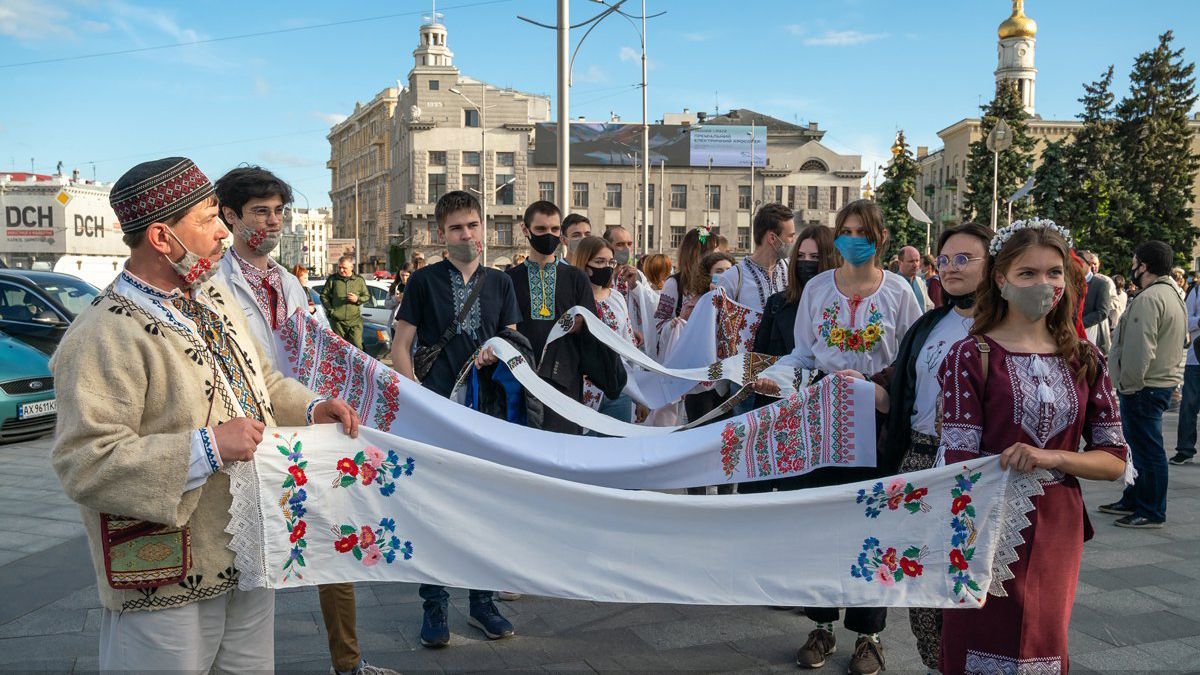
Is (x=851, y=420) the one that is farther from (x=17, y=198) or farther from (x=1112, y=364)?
(x=17, y=198)

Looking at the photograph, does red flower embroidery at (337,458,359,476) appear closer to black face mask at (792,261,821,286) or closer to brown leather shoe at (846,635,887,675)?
brown leather shoe at (846,635,887,675)

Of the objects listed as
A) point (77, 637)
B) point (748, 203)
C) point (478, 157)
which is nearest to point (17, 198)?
point (77, 637)

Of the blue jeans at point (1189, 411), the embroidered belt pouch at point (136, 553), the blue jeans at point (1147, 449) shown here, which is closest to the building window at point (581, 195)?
the blue jeans at point (1189, 411)

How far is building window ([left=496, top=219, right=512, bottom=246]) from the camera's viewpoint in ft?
274

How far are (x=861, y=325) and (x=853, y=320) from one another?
0.17 feet

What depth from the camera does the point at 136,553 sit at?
2605 mm

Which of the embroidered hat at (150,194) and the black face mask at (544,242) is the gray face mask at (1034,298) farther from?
the black face mask at (544,242)

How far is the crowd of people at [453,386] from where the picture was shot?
258 centimetres

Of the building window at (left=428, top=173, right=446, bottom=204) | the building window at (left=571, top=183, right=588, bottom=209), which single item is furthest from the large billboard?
the building window at (left=428, top=173, right=446, bottom=204)

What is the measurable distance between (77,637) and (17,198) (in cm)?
3748

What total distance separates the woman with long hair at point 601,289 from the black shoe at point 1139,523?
3983 millimetres

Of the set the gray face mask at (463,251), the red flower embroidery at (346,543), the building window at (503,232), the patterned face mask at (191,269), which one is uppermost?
the building window at (503,232)

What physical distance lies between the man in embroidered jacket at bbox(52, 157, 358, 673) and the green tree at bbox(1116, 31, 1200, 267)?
57.0 meters

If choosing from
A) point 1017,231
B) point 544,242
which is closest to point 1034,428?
point 1017,231
